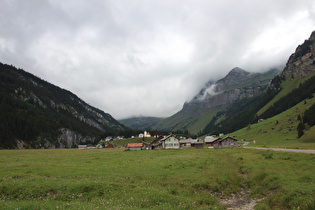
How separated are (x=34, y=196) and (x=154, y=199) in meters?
10.7

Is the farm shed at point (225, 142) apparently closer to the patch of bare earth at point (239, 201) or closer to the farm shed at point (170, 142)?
the farm shed at point (170, 142)

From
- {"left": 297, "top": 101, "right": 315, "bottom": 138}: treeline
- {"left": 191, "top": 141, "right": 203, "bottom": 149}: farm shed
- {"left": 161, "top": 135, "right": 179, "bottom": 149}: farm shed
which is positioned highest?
{"left": 297, "top": 101, "right": 315, "bottom": 138}: treeline

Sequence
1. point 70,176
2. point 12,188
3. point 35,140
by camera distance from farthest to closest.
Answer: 1. point 35,140
2. point 70,176
3. point 12,188

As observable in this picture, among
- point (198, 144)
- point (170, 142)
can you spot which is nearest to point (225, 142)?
point (198, 144)

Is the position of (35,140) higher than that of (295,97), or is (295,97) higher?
(295,97)

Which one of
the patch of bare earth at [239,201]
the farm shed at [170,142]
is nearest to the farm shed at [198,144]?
the farm shed at [170,142]

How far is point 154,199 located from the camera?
14.0m

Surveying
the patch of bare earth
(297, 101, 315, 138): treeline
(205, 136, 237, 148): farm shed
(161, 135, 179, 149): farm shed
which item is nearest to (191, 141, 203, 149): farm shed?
(205, 136, 237, 148): farm shed

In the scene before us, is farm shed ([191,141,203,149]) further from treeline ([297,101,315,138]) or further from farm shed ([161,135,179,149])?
treeline ([297,101,315,138])

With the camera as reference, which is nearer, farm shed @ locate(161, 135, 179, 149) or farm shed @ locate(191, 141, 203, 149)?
farm shed @ locate(161, 135, 179, 149)

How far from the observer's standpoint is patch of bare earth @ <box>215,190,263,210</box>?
579 inches

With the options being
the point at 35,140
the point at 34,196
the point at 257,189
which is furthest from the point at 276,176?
the point at 35,140

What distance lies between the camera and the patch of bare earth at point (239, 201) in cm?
1471

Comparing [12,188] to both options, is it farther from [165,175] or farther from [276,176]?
[276,176]
